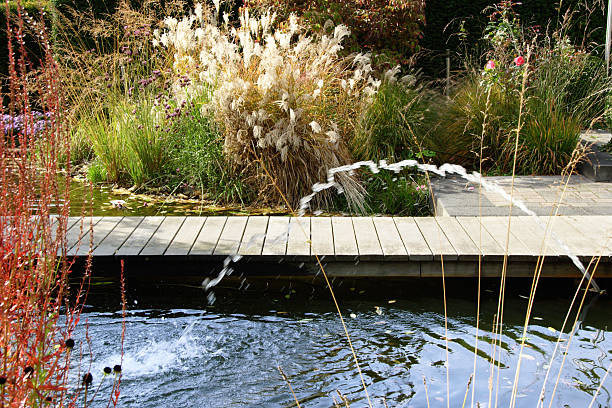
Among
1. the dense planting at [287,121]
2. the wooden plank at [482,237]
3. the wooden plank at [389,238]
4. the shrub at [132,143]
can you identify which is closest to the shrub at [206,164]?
the dense planting at [287,121]

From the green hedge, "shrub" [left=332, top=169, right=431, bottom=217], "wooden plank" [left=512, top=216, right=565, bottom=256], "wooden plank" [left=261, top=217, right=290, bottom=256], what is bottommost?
"shrub" [left=332, top=169, right=431, bottom=217]

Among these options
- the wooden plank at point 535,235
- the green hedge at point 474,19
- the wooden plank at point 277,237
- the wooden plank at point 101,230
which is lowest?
the wooden plank at point 535,235

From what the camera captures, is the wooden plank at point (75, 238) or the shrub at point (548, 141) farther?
the shrub at point (548, 141)

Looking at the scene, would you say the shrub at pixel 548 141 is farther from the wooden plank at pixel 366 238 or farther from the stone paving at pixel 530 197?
the wooden plank at pixel 366 238

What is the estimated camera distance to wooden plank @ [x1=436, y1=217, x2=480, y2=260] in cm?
355

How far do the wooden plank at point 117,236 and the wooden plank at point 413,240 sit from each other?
1.74 meters

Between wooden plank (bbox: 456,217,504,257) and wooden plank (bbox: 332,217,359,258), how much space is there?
73 centimetres

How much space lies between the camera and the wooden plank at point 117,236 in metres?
3.65

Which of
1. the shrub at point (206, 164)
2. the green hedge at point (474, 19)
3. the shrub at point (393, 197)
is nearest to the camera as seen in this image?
the shrub at point (393, 197)

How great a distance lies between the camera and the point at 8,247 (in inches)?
64.2

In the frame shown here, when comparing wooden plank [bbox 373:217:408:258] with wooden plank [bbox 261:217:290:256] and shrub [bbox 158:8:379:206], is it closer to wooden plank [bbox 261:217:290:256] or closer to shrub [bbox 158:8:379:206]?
wooden plank [bbox 261:217:290:256]

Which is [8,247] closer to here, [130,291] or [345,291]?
[130,291]

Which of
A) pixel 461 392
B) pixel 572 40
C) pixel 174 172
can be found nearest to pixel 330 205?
pixel 174 172

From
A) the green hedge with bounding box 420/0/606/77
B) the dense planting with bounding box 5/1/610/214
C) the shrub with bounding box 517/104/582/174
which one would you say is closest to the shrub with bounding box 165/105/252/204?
the dense planting with bounding box 5/1/610/214
